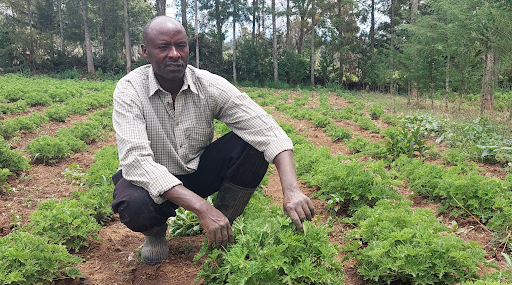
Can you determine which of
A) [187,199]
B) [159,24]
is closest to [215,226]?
[187,199]

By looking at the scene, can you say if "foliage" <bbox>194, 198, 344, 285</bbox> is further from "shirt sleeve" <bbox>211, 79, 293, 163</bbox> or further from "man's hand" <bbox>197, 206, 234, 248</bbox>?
"shirt sleeve" <bbox>211, 79, 293, 163</bbox>

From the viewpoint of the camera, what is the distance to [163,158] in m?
2.96

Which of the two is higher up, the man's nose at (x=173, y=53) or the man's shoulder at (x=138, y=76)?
the man's nose at (x=173, y=53)

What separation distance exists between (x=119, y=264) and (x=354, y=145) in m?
5.24

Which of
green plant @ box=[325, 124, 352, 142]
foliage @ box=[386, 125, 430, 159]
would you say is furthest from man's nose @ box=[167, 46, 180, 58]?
green plant @ box=[325, 124, 352, 142]

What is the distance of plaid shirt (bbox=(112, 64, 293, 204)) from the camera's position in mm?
2725

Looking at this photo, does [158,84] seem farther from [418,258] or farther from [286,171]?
[418,258]

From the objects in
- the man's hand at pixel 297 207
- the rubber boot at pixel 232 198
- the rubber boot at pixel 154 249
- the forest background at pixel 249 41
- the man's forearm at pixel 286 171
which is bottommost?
the rubber boot at pixel 154 249

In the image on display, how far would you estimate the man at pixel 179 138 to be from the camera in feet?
8.63

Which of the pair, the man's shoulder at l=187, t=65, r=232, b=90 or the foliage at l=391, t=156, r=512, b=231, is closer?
the man's shoulder at l=187, t=65, r=232, b=90

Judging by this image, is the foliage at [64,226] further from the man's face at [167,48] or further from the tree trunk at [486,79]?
the tree trunk at [486,79]

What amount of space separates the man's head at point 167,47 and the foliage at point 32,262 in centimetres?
155

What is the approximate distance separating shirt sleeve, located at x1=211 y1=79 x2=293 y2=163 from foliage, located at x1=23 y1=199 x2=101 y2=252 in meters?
1.61

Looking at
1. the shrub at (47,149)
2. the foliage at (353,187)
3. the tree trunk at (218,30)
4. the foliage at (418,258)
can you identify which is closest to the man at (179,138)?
the foliage at (418,258)
